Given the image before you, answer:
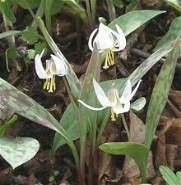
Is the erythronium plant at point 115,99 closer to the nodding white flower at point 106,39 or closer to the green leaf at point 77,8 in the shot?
the nodding white flower at point 106,39

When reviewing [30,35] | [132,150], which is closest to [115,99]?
[132,150]

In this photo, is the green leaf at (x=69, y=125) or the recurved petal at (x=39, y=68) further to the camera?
the green leaf at (x=69, y=125)

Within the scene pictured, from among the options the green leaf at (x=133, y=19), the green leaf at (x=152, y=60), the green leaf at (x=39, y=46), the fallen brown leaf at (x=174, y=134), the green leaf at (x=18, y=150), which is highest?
the green leaf at (x=133, y=19)

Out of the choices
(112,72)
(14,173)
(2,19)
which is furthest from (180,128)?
(2,19)

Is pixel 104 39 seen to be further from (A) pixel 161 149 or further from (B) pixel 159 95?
(A) pixel 161 149

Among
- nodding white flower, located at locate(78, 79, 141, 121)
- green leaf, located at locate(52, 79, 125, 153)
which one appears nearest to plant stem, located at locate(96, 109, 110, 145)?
green leaf, located at locate(52, 79, 125, 153)

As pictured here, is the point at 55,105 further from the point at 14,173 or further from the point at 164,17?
the point at 164,17

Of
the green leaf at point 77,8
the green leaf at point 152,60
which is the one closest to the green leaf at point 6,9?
the green leaf at point 77,8

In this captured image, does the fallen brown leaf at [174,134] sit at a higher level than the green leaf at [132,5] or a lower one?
lower
